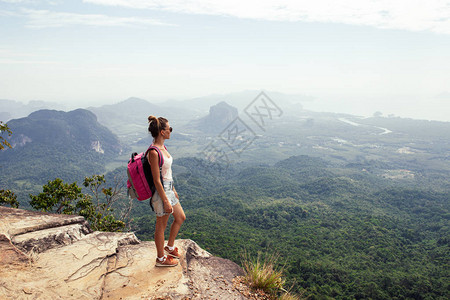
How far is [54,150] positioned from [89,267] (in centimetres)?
13862

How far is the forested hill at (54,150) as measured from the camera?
307 ft

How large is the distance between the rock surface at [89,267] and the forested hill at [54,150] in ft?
279

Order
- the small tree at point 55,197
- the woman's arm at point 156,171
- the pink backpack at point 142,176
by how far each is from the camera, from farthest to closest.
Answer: the small tree at point 55,197 < the pink backpack at point 142,176 < the woman's arm at point 156,171

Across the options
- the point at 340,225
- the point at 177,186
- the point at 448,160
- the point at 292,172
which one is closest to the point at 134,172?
the point at 340,225

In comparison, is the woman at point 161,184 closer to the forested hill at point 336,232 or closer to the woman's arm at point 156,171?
the woman's arm at point 156,171

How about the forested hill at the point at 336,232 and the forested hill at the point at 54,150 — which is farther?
the forested hill at the point at 54,150

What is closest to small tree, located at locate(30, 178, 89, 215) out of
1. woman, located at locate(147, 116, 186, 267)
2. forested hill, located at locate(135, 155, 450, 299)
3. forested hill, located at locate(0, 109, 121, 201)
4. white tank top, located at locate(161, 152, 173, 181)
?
woman, located at locate(147, 116, 186, 267)

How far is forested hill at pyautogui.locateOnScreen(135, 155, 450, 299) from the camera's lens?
69.8 feet

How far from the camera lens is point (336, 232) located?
34.8 m

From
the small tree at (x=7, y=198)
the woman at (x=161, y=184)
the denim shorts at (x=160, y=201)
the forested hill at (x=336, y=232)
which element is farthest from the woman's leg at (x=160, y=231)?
the small tree at (x=7, y=198)

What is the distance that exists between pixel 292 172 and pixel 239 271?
83607 mm

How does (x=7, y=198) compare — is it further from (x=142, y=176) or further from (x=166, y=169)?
(x=166, y=169)

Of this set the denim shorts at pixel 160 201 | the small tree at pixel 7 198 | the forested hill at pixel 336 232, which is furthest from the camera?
the forested hill at pixel 336 232

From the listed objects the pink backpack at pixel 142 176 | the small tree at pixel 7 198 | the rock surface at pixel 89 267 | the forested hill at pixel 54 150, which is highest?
the pink backpack at pixel 142 176
